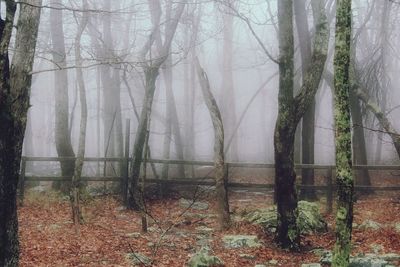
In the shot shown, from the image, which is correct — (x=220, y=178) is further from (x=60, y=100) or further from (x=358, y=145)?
(x=60, y=100)

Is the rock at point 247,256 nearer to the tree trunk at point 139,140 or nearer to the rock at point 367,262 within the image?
the rock at point 367,262

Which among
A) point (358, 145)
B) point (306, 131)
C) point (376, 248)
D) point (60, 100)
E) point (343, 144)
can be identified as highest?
point (60, 100)

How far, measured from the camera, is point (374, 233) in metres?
9.46

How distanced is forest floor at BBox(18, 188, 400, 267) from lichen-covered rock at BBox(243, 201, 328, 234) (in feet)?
0.67

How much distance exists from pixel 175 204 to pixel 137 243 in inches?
164

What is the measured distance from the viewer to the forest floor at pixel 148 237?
800cm

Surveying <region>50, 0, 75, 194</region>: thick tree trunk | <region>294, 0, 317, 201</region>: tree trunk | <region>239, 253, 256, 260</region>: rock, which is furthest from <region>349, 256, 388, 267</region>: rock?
<region>50, 0, 75, 194</region>: thick tree trunk

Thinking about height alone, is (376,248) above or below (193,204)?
below

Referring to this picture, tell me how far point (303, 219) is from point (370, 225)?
1527mm

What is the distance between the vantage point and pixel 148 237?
9.59 metres

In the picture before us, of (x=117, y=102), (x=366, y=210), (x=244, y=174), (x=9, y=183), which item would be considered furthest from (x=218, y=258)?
(x=244, y=174)

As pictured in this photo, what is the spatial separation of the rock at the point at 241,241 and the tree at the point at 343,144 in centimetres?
297

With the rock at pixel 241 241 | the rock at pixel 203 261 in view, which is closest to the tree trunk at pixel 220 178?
the rock at pixel 241 241

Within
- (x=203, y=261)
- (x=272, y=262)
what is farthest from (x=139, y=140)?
(x=272, y=262)
